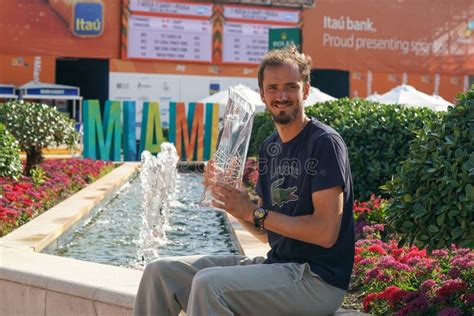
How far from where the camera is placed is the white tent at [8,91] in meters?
24.1

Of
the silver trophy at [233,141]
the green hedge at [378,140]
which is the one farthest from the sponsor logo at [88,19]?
the silver trophy at [233,141]

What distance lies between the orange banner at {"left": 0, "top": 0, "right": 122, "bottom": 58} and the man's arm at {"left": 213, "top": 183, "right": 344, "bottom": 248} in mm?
22731

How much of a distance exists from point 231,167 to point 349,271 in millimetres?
673

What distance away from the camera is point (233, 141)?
3363mm

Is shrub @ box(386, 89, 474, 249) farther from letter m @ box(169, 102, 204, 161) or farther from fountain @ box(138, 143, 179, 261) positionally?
letter m @ box(169, 102, 204, 161)

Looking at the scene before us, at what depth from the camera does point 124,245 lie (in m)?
7.80

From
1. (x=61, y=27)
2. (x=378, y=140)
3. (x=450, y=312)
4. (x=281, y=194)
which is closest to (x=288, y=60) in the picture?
(x=281, y=194)

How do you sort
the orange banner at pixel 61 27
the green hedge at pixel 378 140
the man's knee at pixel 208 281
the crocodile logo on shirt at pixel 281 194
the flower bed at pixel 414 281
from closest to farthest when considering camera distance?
1. the man's knee at pixel 208 281
2. the crocodile logo on shirt at pixel 281 194
3. the flower bed at pixel 414 281
4. the green hedge at pixel 378 140
5. the orange banner at pixel 61 27

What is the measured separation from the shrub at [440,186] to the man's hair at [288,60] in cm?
79

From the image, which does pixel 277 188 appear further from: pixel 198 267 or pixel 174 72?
pixel 174 72

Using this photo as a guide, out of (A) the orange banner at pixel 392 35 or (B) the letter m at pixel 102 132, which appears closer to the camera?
(B) the letter m at pixel 102 132

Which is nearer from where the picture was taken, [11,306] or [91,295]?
[91,295]

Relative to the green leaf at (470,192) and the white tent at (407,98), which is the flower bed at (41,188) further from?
the white tent at (407,98)

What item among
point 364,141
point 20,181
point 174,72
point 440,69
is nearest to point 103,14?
point 174,72
